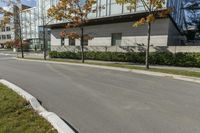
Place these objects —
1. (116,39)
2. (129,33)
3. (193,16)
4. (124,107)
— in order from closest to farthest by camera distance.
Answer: (124,107) → (129,33) → (116,39) → (193,16)

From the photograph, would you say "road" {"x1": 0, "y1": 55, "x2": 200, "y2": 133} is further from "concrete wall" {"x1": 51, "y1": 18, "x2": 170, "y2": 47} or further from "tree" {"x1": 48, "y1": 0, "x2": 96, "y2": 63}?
"concrete wall" {"x1": 51, "y1": 18, "x2": 170, "y2": 47}

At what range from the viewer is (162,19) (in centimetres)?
2119

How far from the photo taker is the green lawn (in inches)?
171

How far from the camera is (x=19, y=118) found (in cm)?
495

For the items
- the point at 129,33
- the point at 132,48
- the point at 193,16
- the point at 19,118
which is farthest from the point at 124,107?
the point at 193,16

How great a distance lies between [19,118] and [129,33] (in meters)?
20.3

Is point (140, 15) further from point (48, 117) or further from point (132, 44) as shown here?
point (48, 117)

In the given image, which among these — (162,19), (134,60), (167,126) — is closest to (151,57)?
(134,60)

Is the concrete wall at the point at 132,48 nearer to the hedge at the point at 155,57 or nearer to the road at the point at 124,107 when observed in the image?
the hedge at the point at 155,57

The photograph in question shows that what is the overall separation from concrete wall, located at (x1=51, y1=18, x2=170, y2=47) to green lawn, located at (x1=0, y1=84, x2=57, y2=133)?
703 inches

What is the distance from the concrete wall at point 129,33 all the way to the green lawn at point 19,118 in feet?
58.6

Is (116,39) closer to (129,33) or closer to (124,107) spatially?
(129,33)

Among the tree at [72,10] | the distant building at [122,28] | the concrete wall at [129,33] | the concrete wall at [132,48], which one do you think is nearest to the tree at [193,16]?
the distant building at [122,28]

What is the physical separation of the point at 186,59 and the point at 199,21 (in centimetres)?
1852
